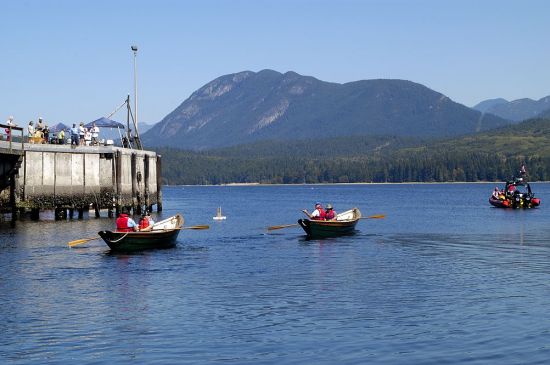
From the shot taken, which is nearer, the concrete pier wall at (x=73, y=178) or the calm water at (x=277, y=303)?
the calm water at (x=277, y=303)

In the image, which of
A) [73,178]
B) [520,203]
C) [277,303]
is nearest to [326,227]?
[73,178]

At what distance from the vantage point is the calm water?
82.5 ft

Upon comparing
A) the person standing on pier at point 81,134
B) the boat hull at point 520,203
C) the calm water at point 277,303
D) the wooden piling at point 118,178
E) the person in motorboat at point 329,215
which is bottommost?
the calm water at point 277,303

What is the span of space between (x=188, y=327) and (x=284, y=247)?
27.9 meters

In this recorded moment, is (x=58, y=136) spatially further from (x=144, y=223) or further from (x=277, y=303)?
(x=277, y=303)

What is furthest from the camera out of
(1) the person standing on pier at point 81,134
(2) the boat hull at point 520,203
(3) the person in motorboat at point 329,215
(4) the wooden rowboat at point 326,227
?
(2) the boat hull at point 520,203

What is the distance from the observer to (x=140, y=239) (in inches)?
1937

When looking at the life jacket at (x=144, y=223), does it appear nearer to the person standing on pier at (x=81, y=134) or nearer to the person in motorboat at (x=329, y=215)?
the person in motorboat at (x=329, y=215)

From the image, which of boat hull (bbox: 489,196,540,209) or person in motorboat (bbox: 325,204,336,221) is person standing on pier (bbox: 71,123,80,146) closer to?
person in motorboat (bbox: 325,204,336,221)

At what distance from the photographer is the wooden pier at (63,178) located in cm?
7181

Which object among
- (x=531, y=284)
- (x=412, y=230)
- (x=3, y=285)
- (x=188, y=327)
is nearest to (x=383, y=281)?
(x=531, y=284)

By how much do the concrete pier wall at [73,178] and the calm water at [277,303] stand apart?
16.0 metres

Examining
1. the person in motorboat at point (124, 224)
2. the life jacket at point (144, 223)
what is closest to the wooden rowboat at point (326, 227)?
the life jacket at point (144, 223)

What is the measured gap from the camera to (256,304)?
32.6 metres
